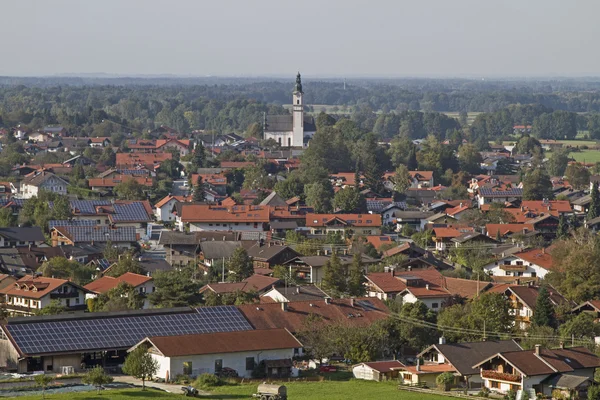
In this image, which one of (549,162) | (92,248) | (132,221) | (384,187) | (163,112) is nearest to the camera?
(92,248)

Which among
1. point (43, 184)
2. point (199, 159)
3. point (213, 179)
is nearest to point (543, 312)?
point (43, 184)

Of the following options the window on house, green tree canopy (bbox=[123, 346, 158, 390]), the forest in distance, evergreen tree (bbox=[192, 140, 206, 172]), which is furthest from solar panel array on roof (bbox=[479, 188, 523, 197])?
green tree canopy (bbox=[123, 346, 158, 390])

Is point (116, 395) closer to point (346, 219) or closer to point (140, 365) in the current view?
point (140, 365)

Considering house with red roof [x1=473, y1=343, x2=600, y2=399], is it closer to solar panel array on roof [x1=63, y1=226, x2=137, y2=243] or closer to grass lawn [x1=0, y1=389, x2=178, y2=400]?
grass lawn [x1=0, y1=389, x2=178, y2=400]

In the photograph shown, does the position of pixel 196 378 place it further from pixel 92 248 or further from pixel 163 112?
pixel 163 112

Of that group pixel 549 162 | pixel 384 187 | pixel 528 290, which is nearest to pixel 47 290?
pixel 528 290
